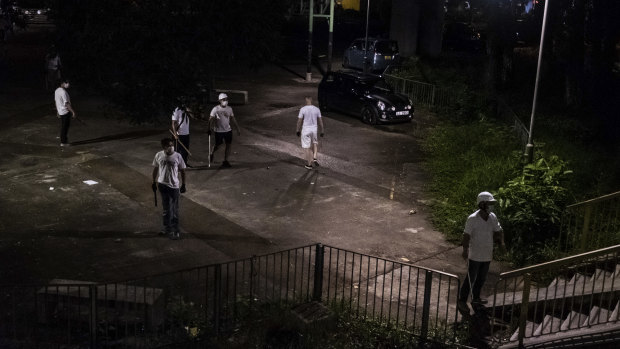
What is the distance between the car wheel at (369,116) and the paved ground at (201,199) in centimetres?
30

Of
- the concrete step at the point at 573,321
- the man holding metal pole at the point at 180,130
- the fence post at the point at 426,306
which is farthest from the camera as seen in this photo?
the man holding metal pole at the point at 180,130

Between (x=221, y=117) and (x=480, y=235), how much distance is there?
8363 millimetres

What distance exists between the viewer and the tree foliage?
9078mm

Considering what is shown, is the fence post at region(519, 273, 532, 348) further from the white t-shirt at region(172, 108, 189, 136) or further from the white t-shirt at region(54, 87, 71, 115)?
the white t-shirt at region(54, 87, 71, 115)

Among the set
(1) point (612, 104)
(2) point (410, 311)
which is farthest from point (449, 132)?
(2) point (410, 311)

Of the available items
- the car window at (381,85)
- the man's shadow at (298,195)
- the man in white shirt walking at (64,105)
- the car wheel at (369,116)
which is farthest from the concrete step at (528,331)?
the car window at (381,85)

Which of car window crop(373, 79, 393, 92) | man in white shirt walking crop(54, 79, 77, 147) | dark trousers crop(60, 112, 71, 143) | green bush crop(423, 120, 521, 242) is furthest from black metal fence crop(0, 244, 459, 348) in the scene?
car window crop(373, 79, 393, 92)

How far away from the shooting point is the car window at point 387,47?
32.9 metres

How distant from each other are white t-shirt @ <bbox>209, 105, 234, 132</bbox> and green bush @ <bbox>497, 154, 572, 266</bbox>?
6.66 meters

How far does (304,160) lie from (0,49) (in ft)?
80.5

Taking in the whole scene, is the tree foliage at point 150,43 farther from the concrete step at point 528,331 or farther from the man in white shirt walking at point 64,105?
the man in white shirt walking at point 64,105

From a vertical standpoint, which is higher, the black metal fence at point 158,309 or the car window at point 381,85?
the car window at point 381,85

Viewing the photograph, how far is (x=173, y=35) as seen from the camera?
9305 mm

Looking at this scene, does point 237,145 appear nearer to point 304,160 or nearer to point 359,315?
point 304,160
